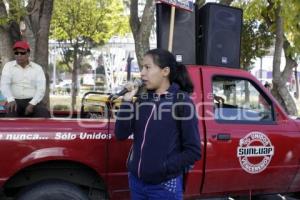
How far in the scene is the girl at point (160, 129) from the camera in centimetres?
282

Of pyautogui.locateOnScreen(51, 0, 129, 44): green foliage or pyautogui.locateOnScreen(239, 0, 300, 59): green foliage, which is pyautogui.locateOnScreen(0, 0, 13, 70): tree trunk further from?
pyautogui.locateOnScreen(51, 0, 129, 44): green foliage

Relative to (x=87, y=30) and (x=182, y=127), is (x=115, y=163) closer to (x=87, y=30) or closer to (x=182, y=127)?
(x=182, y=127)

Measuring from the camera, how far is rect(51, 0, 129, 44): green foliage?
1925 centimetres

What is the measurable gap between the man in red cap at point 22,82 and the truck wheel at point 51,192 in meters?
1.14

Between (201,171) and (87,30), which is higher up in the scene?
(87,30)

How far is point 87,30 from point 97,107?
15.6m

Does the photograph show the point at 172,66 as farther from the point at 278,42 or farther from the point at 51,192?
the point at 278,42

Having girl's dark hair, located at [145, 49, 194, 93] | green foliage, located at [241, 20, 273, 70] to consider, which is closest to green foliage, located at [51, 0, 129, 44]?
green foliage, located at [241, 20, 273, 70]

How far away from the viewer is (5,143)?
12.1 ft

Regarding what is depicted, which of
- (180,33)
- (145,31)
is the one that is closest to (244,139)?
(180,33)

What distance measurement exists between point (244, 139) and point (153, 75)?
1.70 metres

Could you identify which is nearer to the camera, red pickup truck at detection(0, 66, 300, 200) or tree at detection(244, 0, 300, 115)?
red pickup truck at detection(0, 66, 300, 200)

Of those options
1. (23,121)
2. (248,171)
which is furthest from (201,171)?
(23,121)

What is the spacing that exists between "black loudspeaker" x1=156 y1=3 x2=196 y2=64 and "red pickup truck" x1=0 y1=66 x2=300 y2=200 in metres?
0.52
